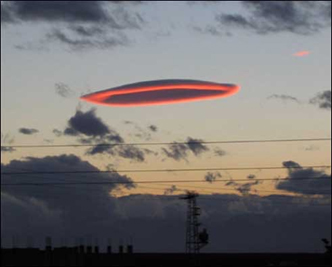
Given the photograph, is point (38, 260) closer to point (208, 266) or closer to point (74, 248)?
point (74, 248)

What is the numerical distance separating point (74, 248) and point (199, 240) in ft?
67.2

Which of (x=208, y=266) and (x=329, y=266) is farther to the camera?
(x=208, y=266)

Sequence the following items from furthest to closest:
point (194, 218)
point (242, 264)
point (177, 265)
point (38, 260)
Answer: point (242, 264)
point (177, 265)
point (194, 218)
point (38, 260)

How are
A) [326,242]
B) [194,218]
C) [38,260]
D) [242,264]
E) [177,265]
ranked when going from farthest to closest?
[242,264], [177,265], [326,242], [194,218], [38,260]

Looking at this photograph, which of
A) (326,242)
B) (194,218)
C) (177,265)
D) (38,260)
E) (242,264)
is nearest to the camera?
(38,260)

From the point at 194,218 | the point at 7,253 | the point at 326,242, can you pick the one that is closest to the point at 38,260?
the point at 7,253

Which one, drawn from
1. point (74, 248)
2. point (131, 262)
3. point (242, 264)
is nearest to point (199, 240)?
point (131, 262)

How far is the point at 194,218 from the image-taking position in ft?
415

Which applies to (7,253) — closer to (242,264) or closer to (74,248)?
(74,248)

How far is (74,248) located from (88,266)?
11.4ft

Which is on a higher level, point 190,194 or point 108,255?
point 190,194

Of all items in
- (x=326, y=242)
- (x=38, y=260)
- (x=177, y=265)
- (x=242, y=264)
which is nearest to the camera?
(x=38, y=260)

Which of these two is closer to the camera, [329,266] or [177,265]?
[329,266]

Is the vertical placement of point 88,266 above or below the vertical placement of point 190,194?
below
